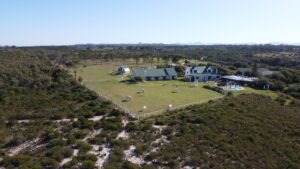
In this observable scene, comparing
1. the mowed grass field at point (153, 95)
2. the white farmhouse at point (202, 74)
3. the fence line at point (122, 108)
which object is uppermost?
the white farmhouse at point (202, 74)

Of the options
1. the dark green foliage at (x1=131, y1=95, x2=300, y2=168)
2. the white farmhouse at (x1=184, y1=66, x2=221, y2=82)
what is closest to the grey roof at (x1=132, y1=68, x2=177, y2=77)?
the white farmhouse at (x1=184, y1=66, x2=221, y2=82)

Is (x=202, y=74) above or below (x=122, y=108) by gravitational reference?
above

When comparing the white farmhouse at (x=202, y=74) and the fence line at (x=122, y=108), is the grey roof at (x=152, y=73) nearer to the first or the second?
the white farmhouse at (x=202, y=74)

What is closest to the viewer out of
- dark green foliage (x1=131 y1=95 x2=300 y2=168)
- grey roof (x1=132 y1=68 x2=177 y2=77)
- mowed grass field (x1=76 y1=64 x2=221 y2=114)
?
dark green foliage (x1=131 y1=95 x2=300 y2=168)

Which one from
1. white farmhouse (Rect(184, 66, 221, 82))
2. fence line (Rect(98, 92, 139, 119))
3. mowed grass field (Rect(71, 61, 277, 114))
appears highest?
white farmhouse (Rect(184, 66, 221, 82))

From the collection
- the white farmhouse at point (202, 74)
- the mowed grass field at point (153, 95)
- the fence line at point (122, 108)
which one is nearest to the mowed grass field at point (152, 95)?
the mowed grass field at point (153, 95)

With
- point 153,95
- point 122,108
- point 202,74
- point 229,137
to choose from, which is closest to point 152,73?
point 202,74

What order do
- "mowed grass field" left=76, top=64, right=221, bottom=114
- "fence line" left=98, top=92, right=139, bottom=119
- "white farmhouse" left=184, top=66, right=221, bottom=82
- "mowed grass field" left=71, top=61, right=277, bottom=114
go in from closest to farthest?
"fence line" left=98, top=92, right=139, bottom=119, "mowed grass field" left=71, top=61, right=277, bottom=114, "mowed grass field" left=76, top=64, right=221, bottom=114, "white farmhouse" left=184, top=66, right=221, bottom=82

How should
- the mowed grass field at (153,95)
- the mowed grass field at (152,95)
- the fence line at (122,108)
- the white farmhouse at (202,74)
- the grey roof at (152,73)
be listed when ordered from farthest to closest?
1. the white farmhouse at (202,74)
2. the grey roof at (152,73)
3. the mowed grass field at (152,95)
4. the mowed grass field at (153,95)
5. the fence line at (122,108)

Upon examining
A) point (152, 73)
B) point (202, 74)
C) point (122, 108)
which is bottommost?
point (122, 108)

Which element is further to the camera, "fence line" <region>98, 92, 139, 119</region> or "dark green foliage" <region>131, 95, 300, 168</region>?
"fence line" <region>98, 92, 139, 119</region>

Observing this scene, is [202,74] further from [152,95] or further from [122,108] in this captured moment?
[122,108]

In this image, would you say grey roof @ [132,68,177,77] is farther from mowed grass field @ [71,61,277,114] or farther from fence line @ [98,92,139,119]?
fence line @ [98,92,139,119]

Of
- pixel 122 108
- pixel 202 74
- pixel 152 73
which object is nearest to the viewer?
pixel 122 108
